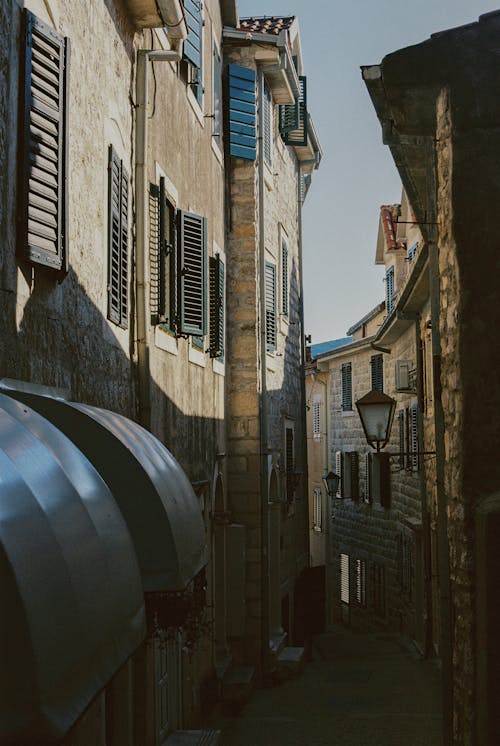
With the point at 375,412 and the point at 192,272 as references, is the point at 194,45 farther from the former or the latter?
the point at 375,412

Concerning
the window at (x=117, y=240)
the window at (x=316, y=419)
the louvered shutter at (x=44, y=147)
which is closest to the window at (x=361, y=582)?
the window at (x=316, y=419)

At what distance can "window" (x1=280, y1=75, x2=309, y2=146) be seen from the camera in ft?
67.9

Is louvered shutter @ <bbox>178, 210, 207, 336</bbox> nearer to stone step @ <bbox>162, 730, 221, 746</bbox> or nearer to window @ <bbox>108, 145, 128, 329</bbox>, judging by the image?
window @ <bbox>108, 145, 128, 329</bbox>

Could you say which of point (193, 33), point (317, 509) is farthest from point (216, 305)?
point (317, 509)

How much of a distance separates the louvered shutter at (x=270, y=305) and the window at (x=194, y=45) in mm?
5097

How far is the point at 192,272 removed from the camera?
11445mm

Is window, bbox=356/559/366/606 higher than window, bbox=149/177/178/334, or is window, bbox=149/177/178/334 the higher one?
window, bbox=149/177/178/334

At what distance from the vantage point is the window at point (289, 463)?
2019 cm

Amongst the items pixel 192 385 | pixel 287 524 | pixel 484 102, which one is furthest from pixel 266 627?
pixel 484 102

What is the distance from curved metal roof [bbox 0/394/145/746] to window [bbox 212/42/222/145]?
446 inches

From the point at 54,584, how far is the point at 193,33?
1074 cm

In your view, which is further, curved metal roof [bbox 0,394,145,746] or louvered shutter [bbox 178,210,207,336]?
louvered shutter [bbox 178,210,207,336]

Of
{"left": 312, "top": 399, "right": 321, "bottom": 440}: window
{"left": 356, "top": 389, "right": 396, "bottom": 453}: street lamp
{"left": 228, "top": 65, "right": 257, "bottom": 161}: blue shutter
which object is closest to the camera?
{"left": 356, "top": 389, "right": 396, "bottom": 453}: street lamp

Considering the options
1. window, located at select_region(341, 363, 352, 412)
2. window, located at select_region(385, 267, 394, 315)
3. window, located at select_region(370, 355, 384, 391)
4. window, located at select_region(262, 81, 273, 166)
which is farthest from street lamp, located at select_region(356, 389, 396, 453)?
window, located at select_region(341, 363, 352, 412)
